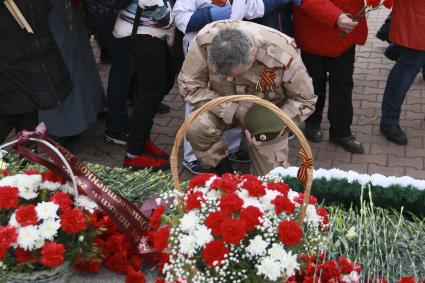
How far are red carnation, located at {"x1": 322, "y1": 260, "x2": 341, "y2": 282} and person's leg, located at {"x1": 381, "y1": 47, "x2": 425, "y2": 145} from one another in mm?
2575

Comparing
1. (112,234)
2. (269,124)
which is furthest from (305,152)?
(269,124)

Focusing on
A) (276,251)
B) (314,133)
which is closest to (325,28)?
(314,133)

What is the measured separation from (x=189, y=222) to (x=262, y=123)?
5.35ft

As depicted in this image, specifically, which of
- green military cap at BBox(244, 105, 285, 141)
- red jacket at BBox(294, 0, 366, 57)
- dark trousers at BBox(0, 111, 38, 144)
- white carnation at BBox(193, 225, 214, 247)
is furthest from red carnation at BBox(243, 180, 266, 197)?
red jacket at BBox(294, 0, 366, 57)

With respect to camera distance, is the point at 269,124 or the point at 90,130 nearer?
the point at 269,124

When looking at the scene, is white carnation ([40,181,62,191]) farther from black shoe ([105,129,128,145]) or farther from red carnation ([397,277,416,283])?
black shoe ([105,129,128,145])

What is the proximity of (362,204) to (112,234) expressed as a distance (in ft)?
3.27

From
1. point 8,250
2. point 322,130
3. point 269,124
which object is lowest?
point 322,130

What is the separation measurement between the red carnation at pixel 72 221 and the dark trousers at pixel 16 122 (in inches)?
71.9

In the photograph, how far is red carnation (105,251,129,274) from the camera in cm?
204

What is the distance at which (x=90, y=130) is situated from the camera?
456 centimetres

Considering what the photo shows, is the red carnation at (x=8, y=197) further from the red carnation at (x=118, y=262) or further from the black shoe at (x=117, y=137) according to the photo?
the black shoe at (x=117, y=137)

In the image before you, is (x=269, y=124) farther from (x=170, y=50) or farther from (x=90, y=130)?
(x=90, y=130)

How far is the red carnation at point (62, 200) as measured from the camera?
1764mm
